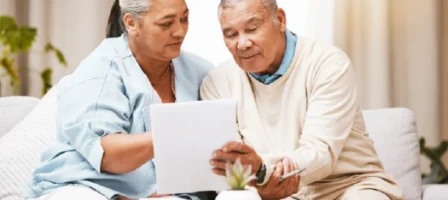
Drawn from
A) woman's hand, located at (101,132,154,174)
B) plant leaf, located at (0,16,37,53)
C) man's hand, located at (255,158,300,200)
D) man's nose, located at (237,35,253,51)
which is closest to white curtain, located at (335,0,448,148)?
plant leaf, located at (0,16,37,53)

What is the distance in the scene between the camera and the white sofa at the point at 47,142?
2547mm

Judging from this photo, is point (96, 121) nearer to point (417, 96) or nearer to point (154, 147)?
point (154, 147)

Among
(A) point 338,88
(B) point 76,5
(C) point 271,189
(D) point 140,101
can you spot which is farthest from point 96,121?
(B) point 76,5

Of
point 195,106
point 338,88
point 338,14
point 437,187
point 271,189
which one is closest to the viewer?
point 195,106

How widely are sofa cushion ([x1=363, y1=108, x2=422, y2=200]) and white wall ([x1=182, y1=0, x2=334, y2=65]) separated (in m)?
1.13

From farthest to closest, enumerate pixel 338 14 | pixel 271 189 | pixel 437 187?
1. pixel 338 14
2. pixel 437 187
3. pixel 271 189

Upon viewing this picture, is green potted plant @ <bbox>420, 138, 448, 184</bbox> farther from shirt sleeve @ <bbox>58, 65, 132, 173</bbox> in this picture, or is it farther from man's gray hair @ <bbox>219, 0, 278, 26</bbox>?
shirt sleeve @ <bbox>58, 65, 132, 173</bbox>

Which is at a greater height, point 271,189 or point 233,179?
point 233,179

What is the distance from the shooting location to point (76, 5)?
3975mm

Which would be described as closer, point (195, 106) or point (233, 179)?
point (233, 179)

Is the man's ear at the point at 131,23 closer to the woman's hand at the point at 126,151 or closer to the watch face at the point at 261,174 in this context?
the woman's hand at the point at 126,151

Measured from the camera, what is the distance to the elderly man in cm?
227

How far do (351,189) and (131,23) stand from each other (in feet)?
2.74

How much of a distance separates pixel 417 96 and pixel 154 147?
238cm
